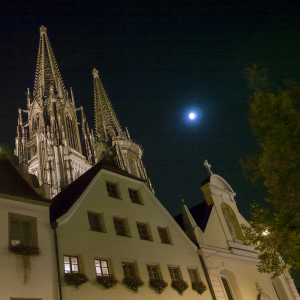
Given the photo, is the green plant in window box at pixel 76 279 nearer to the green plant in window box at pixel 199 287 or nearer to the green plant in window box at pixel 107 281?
the green plant in window box at pixel 107 281

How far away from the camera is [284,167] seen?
16.8 meters

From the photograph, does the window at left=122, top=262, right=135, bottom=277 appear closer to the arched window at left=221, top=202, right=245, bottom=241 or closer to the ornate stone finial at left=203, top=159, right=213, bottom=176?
the arched window at left=221, top=202, right=245, bottom=241

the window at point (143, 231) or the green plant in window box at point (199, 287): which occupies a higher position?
the window at point (143, 231)

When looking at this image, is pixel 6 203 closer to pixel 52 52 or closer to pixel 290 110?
pixel 290 110

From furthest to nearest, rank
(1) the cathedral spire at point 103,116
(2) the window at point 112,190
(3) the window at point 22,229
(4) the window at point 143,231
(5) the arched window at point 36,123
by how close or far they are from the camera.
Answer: (1) the cathedral spire at point 103,116
(5) the arched window at point 36,123
(2) the window at point 112,190
(4) the window at point 143,231
(3) the window at point 22,229

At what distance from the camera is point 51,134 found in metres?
71.1

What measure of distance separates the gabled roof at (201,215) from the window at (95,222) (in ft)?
25.5

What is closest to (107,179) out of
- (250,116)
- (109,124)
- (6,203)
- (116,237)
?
(116,237)

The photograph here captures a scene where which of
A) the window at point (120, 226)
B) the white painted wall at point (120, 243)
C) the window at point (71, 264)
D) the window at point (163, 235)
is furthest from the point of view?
the window at point (163, 235)

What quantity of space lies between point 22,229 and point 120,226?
5.72 m

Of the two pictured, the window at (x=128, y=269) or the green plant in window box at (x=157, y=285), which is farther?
the green plant in window box at (x=157, y=285)

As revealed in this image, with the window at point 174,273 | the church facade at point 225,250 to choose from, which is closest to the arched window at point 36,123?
the church facade at point 225,250

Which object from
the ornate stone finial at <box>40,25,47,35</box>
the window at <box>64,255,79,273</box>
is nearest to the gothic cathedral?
the ornate stone finial at <box>40,25,47,35</box>

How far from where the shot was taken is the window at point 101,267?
1570 cm
